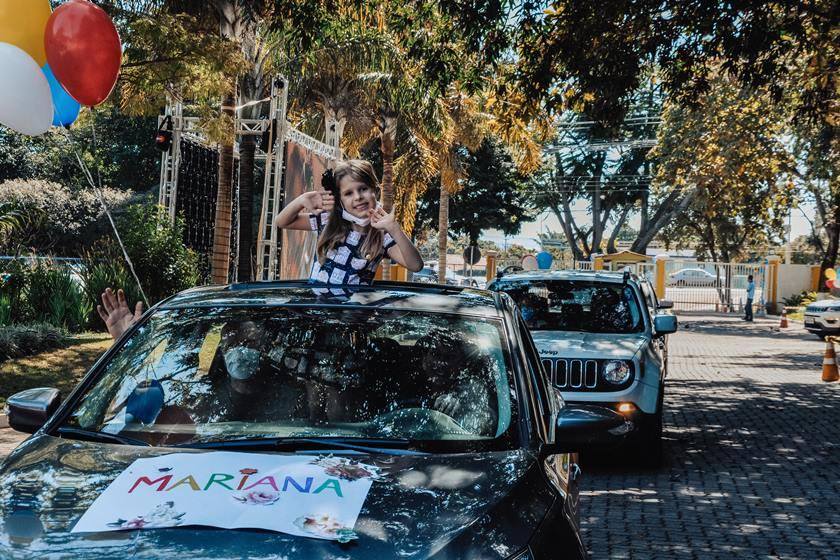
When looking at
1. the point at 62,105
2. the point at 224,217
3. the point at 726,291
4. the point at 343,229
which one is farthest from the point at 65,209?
the point at 343,229

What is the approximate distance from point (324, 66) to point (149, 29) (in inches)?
381

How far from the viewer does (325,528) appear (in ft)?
8.80

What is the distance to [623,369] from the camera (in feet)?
28.5

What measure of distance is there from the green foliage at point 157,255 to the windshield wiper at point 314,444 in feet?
53.2

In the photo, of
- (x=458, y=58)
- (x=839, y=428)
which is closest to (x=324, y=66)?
(x=458, y=58)

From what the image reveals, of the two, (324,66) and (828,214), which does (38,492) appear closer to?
(324,66)

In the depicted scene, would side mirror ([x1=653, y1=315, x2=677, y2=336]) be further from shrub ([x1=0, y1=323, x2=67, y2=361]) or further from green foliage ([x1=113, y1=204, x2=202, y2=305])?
green foliage ([x1=113, y1=204, x2=202, y2=305])

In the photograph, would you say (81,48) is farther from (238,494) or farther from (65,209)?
(65,209)

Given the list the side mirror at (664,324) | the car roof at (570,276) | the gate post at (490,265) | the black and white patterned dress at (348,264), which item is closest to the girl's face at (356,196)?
the black and white patterned dress at (348,264)

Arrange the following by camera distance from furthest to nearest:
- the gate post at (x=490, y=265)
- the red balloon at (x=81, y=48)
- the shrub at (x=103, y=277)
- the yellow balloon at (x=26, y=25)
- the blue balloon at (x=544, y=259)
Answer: the gate post at (x=490, y=265) < the blue balloon at (x=544, y=259) < the shrub at (x=103, y=277) < the red balloon at (x=81, y=48) < the yellow balloon at (x=26, y=25)

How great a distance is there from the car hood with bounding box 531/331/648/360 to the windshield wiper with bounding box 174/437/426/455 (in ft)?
18.1

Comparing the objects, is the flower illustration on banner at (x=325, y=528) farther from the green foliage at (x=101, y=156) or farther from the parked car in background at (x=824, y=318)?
the green foliage at (x=101, y=156)

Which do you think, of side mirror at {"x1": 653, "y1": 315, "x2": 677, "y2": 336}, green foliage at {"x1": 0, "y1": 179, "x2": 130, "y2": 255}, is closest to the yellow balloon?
side mirror at {"x1": 653, "y1": 315, "x2": 677, "y2": 336}

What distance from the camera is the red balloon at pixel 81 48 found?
8.36m
